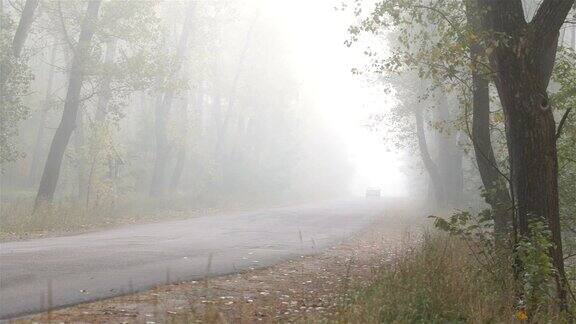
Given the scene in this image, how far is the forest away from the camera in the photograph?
665cm

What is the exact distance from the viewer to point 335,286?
8.76 meters

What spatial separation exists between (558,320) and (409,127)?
98.0 ft

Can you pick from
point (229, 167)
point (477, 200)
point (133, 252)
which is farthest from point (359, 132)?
point (133, 252)

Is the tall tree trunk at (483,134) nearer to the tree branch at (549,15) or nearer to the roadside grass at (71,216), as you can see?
the tree branch at (549,15)

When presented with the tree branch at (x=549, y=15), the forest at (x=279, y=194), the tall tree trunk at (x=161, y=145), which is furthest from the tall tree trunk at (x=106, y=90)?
the tree branch at (x=549, y=15)

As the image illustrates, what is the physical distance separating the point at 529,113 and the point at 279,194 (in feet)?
120

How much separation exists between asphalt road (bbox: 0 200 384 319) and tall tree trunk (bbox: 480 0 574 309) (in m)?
3.22

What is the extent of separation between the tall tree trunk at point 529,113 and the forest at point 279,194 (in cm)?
2

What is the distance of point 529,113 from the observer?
718cm

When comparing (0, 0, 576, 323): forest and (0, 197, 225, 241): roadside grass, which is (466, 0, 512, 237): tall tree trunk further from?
(0, 197, 225, 241): roadside grass

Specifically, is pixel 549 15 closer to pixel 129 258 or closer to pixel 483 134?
pixel 483 134

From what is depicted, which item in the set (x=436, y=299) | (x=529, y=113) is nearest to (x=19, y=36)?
(x=529, y=113)

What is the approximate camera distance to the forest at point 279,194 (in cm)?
665

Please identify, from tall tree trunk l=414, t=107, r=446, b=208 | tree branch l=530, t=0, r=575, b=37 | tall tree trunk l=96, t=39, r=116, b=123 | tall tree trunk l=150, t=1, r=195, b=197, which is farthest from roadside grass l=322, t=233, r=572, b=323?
tall tree trunk l=150, t=1, r=195, b=197
